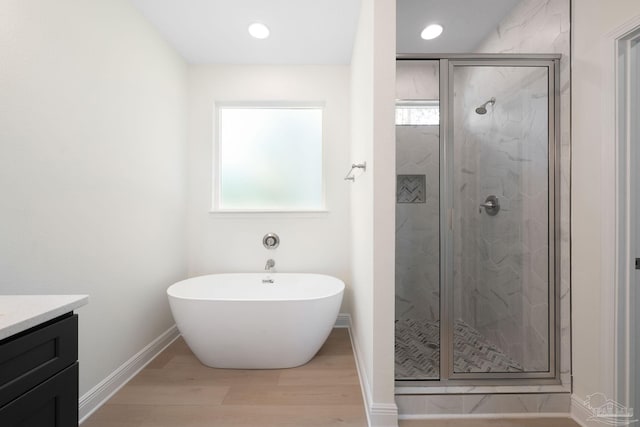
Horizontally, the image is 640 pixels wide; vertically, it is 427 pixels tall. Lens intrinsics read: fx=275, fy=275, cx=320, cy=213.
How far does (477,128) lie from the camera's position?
1.75m

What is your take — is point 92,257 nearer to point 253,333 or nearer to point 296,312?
point 253,333

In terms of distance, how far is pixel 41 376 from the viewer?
722mm

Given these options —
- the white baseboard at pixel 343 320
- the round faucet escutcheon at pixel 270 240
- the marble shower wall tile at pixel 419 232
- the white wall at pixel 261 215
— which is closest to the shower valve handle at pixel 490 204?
the marble shower wall tile at pixel 419 232

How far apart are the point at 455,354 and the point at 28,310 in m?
1.94

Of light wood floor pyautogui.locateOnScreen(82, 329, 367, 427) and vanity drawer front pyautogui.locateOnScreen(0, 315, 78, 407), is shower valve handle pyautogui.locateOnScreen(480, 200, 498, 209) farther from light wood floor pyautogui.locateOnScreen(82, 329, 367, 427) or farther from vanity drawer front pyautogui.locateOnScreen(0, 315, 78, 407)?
vanity drawer front pyautogui.locateOnScreen(0, 315, 78, 407)

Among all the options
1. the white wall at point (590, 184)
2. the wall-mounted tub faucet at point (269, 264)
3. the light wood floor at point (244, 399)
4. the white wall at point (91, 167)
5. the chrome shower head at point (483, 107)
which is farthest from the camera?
the wall-mounted tub faucet at point (269, 264)

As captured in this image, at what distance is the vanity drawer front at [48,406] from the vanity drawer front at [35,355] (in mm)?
18

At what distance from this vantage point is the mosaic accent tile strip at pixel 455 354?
1.61 metres

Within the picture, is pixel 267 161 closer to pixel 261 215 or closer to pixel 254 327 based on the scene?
pixel 261 215

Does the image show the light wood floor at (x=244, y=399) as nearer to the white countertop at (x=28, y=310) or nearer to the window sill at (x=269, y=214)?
the white countertop at (x=28, y=310)

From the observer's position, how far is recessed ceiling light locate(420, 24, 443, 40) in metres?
2.19

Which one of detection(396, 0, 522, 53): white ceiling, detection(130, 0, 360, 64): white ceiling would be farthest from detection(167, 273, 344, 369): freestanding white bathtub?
detection(396, 0, 522, 53): white ceiling

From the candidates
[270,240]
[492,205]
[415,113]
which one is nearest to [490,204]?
[492,205]

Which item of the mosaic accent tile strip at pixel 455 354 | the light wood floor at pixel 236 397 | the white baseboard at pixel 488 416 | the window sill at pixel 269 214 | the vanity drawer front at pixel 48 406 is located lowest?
the light wood floor at pixel 236 397
